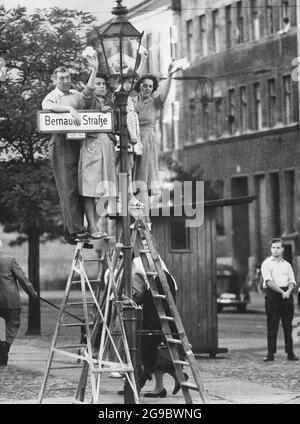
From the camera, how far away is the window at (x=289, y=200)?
51.5 m

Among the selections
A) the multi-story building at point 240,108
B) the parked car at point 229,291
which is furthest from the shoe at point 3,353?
the multi-story building at point 240,108

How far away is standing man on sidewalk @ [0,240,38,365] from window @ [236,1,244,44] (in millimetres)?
32199

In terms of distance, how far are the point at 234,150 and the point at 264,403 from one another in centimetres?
4028

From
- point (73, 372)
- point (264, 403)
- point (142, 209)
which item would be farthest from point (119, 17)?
point (73, 372)

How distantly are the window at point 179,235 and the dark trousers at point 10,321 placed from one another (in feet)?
9.67

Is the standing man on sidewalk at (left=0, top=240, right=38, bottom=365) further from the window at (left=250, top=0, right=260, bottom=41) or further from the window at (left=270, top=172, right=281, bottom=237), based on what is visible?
the window at (left=250, top=0, right=260, bottom=41)

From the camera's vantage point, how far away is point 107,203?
1501cm

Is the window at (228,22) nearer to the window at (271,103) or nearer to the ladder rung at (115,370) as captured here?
the window at (271,103)

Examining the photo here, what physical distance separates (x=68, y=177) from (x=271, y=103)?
127 ft

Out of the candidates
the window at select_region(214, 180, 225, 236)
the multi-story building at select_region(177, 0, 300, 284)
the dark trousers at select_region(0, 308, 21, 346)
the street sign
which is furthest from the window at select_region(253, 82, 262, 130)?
the street sign

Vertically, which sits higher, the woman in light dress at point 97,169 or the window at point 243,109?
the window at point 243,109

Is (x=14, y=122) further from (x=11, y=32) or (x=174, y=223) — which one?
(x=174, y=223)

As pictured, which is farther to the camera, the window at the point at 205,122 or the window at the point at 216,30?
the window at the point at 205,122

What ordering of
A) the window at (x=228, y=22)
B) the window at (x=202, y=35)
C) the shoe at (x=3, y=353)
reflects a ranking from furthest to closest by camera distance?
the window at (x=202, y=35), the window at (x=228, y=22), the shoe at (x=3, y=353)
